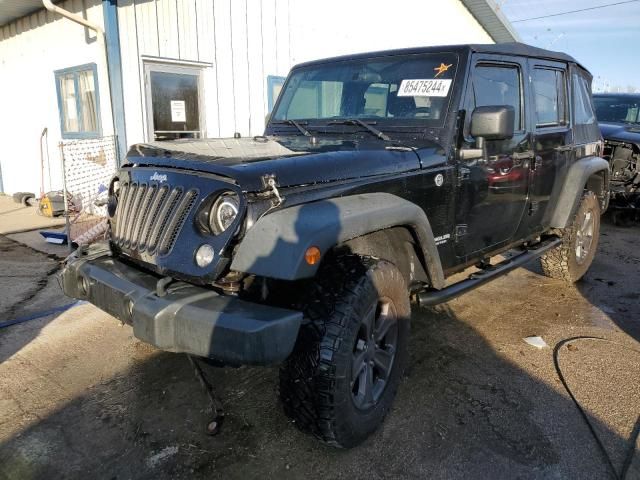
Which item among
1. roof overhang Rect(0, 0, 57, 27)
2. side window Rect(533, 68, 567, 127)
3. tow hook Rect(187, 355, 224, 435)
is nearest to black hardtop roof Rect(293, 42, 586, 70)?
side window Rect(533, 68, 567, 127)

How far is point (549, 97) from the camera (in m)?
4.27

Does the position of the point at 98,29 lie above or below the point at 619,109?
above

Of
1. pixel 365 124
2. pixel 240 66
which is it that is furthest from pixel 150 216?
pixel 240 66

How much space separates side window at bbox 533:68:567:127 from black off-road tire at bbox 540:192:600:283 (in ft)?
3.31

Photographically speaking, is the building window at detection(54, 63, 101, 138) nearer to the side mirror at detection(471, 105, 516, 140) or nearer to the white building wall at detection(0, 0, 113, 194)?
the white building wall at detection(0, 0, 113, 194)

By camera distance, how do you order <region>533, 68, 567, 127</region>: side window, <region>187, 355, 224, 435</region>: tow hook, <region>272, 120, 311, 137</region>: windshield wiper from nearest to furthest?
<region>187, 355, 224, 435</region>: tow hook, <region>272, 120, 311, 137</region>: windshield wiper, <region>533, 68, 567, 127</region>: side window

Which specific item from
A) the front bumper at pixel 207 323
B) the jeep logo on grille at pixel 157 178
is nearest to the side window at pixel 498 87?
the jeep logo on grille at pixel 157 178

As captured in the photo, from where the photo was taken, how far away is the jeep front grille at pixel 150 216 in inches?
92.9

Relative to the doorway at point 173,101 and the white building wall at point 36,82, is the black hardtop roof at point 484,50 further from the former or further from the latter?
the white building wall at point 36,82

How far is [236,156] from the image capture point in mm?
2557

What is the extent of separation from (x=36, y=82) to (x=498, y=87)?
8.58 metres

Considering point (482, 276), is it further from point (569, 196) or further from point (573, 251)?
point (573, 251)

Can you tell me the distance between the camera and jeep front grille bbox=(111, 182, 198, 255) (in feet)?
7.74

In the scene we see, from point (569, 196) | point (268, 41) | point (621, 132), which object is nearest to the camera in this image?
point (569, 196)
